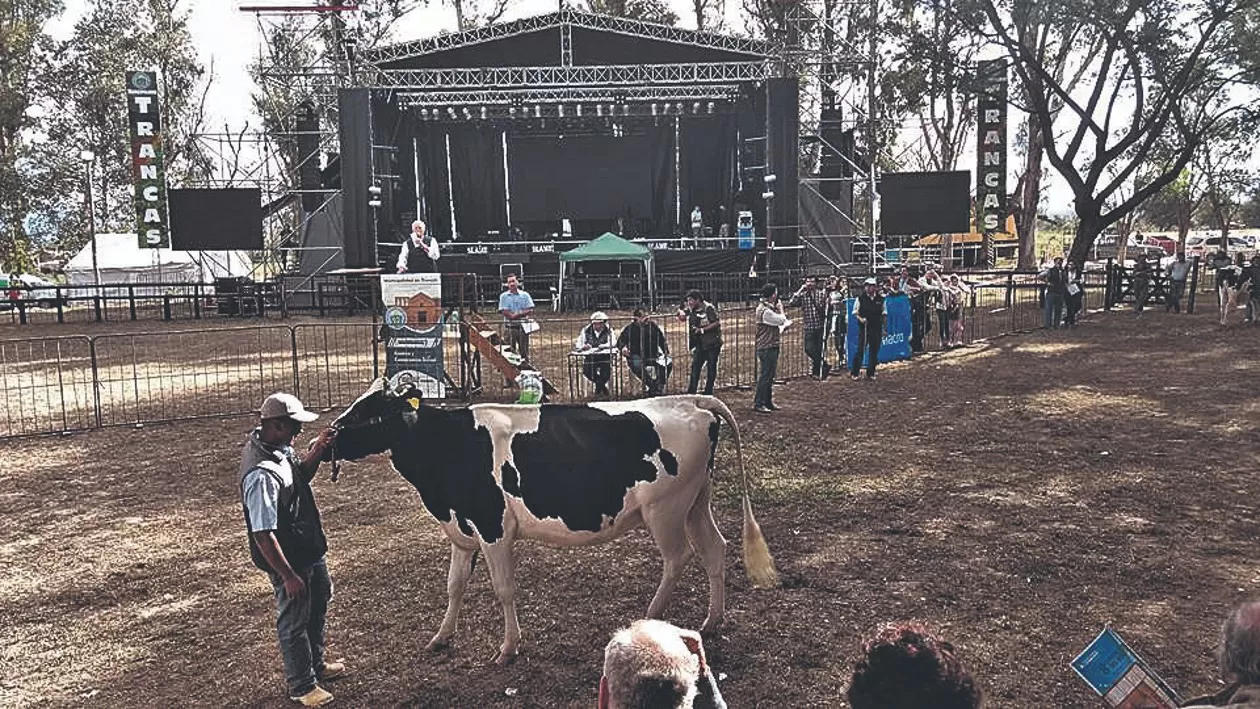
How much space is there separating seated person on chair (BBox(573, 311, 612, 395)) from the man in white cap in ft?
24.1

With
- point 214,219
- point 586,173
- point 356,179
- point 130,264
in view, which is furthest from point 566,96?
point 130,264

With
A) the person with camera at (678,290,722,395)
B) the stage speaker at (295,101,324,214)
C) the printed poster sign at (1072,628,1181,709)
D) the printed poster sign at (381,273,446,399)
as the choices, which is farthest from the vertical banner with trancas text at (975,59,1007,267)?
the printed poster sign at (1072,628,1181,709)

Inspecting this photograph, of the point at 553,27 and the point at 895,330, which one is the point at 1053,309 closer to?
the point at 895,330

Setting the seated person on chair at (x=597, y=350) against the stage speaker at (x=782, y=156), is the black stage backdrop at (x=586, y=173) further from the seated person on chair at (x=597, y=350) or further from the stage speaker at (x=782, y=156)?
the seated person on chair at (x=597, y=350)

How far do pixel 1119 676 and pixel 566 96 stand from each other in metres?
24.4

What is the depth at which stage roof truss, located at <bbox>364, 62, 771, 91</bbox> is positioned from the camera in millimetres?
24172

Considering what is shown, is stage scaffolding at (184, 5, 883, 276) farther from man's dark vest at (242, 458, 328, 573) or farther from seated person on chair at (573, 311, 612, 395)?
man's dark vest at (242, 458, 328, 573)

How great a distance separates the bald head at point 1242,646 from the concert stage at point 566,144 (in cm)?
2311

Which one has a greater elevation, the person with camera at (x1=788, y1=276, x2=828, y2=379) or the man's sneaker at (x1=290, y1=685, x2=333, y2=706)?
the person with camera at (x1=788, y1=276, x2=828, y2=379)

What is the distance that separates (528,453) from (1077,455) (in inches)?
243

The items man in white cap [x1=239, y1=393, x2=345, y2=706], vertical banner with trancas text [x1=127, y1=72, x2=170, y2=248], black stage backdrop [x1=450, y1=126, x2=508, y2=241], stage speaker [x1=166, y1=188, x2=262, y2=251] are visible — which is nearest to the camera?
man in white cap [x1=239, y1=393, x2=345, y2=706]


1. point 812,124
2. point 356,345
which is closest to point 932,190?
point 812,124

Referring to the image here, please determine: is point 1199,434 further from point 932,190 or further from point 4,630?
point 932,190

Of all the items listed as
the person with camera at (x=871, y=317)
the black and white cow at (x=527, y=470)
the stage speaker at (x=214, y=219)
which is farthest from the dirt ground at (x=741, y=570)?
the stage speaker at (x=214, y=219)
